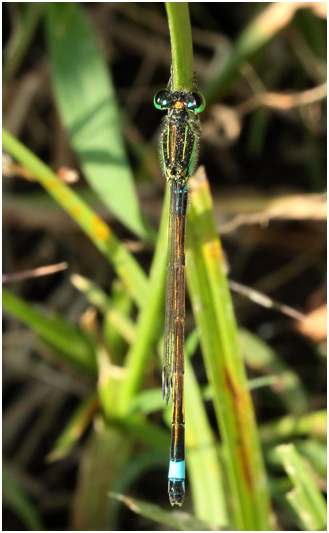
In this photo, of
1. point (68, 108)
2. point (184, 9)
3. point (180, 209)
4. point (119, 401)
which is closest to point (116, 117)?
point (68, 108)

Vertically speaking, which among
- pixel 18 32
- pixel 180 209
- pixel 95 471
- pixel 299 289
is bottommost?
pixel 95 471

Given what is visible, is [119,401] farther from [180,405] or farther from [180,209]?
[180,209]

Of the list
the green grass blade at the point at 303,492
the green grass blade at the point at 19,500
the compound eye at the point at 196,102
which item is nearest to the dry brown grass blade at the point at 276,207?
the compound eye at the point at 196,102

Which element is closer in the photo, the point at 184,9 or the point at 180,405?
the point at 184,9

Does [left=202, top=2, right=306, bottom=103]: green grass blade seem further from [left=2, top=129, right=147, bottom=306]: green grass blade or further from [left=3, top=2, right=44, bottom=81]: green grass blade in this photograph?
[left=2, top=129, right=147, bottom=306]: green grass blade

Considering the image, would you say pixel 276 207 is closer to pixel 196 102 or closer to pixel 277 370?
pixel 277 370
